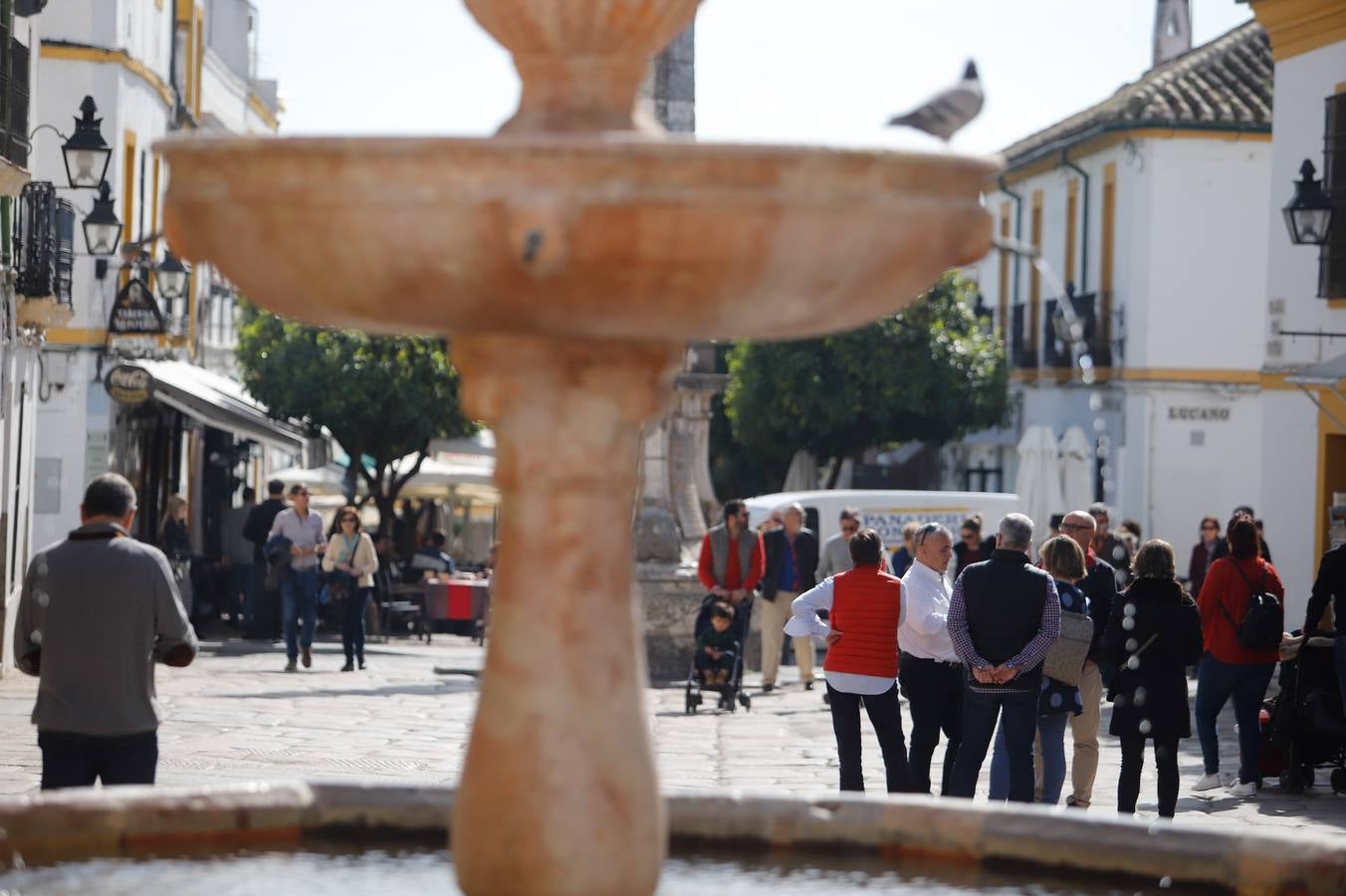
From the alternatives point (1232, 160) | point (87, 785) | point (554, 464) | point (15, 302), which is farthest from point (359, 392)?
point (554, 464)

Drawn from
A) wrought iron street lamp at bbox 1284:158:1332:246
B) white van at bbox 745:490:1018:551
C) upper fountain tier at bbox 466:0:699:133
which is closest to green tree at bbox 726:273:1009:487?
white van at bbox 745:490:1018:551

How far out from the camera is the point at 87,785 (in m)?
7.90

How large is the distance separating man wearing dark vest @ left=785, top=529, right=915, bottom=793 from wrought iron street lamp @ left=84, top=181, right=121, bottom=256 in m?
13.3

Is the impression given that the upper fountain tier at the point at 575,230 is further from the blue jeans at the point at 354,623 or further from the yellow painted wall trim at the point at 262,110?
the yellow painted wall trim at the point at 262,110

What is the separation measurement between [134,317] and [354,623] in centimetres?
658

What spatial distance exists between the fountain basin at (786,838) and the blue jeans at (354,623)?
1393 cm

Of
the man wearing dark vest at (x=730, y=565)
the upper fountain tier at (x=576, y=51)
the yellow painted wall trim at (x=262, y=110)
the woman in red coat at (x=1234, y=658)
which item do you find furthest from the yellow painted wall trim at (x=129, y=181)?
the upper fountain tier at (x=576, y=51)

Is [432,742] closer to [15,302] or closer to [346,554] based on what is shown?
[346,554]

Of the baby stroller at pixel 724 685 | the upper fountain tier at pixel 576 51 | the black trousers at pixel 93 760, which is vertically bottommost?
the baby stroller at pixel 724 685

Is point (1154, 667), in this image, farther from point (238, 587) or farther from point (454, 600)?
point (238, 587)

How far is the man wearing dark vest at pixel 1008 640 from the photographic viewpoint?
417 inches

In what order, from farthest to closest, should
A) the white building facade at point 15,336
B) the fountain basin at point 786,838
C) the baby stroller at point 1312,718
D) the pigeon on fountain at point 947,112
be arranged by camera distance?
the white building facade at point 15,336, the baby stroller at point 1312,718, the pigeon on fountain at point 947,112, the fountain basin at point 786,838

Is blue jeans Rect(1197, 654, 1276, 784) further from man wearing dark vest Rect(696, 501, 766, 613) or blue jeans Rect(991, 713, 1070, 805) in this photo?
man wearing dark vest Rect(696, 501, 766, 613)

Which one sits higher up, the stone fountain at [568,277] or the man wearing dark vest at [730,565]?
the stone fountain at [568,277]
